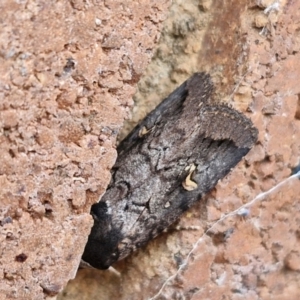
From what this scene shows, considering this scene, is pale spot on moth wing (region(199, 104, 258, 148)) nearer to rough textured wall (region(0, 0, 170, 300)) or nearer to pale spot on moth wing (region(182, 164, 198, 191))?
pale spot on moth wing (region(182, 164, 198, 191))

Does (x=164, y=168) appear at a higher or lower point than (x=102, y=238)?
higher

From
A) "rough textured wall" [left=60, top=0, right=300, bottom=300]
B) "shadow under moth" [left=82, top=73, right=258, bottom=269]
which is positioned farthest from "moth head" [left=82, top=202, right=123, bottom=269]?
"rough textured wall" [left=60, top=0, right=300, bottom=300]

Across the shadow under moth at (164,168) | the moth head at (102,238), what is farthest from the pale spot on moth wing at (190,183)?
the moth head at (102,238)

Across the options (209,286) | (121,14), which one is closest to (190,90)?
(121,14)

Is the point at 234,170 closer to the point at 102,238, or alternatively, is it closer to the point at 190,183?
the point at 190,183

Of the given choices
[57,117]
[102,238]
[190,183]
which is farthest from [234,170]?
[57,117]

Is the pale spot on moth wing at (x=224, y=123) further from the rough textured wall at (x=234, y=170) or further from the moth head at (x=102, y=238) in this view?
the moth head at (x=102, y=238)

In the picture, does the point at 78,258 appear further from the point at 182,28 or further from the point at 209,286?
the point at 182,28
